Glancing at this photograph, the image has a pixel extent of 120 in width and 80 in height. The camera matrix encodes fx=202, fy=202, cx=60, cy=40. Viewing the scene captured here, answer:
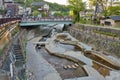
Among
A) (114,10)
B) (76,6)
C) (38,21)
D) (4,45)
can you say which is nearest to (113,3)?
(114,10)

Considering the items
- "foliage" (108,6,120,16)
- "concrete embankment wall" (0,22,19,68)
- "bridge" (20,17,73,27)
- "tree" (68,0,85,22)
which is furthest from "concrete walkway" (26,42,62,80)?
"tree" (68,0,85,22)

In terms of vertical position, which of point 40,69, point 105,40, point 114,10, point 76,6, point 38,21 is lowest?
point 40,69

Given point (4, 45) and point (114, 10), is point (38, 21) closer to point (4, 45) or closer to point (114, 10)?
point (114, 10)

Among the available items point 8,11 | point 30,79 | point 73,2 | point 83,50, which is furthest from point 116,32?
point 8,11

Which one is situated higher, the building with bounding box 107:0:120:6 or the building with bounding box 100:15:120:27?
the building with bounding box 107:0:120:6

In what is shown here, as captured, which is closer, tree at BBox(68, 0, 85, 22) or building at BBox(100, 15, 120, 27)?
building at BBox(100, 15, 120, 27)

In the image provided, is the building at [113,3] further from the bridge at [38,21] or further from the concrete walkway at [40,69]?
the concrete walkway at [40,69]

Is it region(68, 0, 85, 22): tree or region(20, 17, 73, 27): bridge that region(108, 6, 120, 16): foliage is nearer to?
region(68, 0, 85, 22): tree

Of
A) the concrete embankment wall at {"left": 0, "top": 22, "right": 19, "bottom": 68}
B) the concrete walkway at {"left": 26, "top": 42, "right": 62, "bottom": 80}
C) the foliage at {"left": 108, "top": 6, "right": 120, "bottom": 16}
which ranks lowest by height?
the concrete walkway at {"left": 26, "top": 42, "right": 62, "bottom": 80}

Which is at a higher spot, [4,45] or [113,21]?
[113,21]

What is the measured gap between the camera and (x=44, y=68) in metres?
20.9

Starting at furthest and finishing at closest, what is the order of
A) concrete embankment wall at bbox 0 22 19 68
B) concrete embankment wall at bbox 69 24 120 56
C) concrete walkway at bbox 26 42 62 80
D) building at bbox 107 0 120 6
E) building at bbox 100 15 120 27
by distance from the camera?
1. building at bbox 107 0 120 6
2. building at bbox 100 15 120 27
3. concrete embankment wall at bbox 69 24 120 56
4. concrete walkway at bbox 26 42 62 80
5. concrete embankment wall at bbox 0 22 19 68

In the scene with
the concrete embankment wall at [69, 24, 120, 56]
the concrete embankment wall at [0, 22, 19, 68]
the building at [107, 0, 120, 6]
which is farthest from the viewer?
the building at [107, 0, 120, 6]

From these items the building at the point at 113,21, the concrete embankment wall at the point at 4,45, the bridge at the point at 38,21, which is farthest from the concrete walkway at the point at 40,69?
the bridge at the point at 38,21
